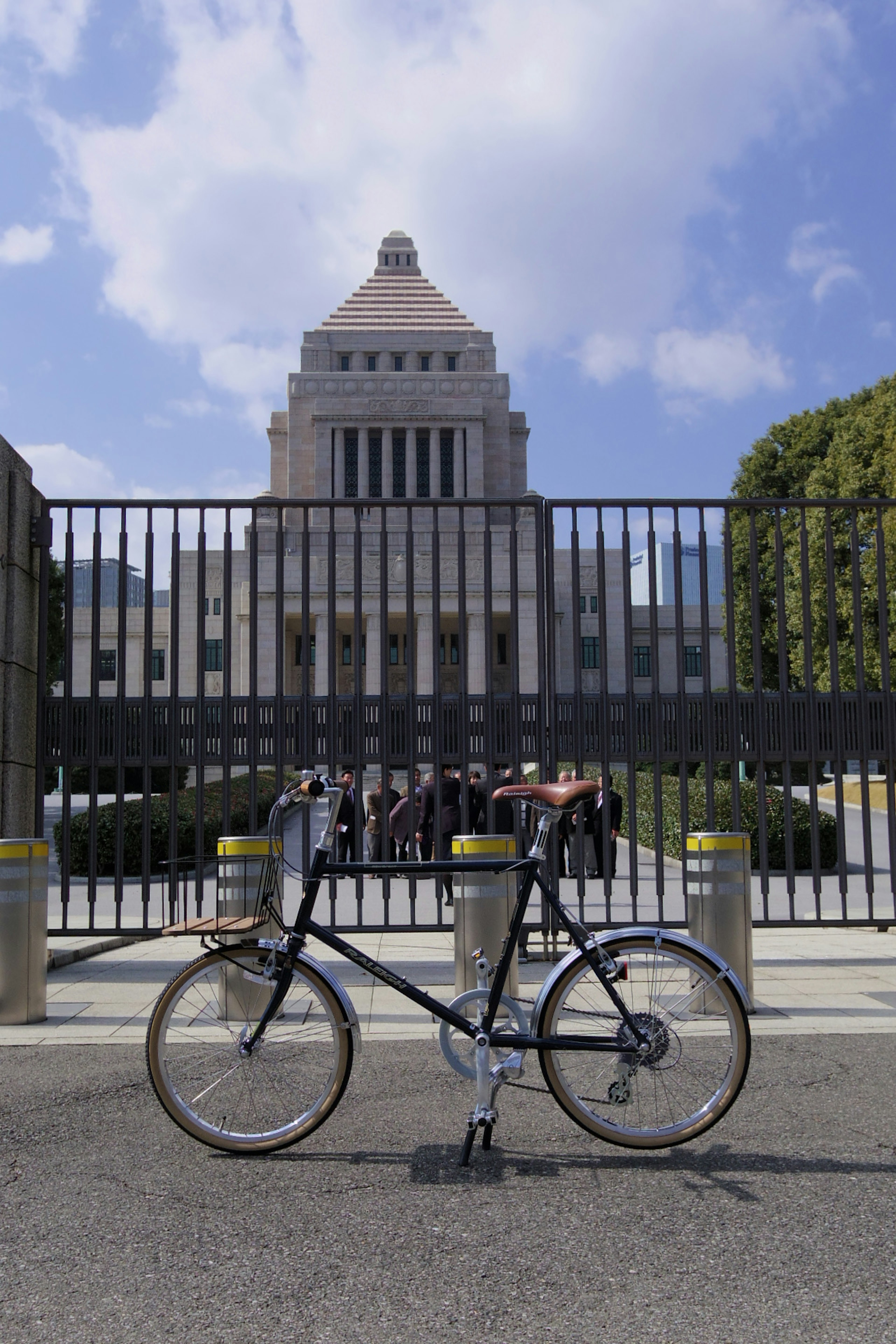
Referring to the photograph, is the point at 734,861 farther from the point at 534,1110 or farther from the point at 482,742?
the point at 482,742

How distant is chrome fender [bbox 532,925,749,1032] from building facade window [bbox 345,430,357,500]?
214 feet

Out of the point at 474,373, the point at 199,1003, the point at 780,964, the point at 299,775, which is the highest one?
the point at 474,373

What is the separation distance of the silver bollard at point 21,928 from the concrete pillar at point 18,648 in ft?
6.73

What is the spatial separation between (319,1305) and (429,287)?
8887 centimetres

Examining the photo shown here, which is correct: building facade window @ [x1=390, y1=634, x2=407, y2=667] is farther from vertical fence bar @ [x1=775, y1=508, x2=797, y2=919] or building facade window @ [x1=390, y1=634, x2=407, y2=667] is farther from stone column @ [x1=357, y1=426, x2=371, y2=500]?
vertical fence bar @ [x1=775, y1=508, x2=797, y2=919]

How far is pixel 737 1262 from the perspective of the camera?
293cm

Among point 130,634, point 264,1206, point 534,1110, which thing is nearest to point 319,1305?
point 264,1206

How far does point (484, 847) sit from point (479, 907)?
0.43m

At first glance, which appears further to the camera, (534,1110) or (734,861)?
(734,861)

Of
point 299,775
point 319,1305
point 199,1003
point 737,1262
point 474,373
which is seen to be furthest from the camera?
point 474,373

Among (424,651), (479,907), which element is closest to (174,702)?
(479,907)

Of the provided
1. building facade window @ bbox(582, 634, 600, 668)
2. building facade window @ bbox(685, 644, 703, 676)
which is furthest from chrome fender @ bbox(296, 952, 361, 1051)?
building facade window @ bbox(582, 634, 600, 668)

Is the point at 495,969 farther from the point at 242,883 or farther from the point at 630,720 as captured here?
the point at 630,720

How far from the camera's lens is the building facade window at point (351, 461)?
6806 centimetres
